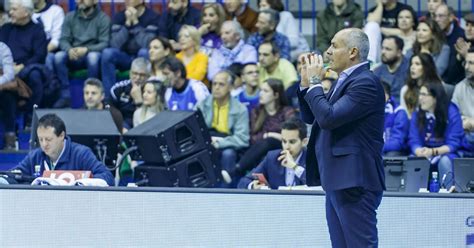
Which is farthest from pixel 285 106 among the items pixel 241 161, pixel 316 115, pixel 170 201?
pixel 316 115

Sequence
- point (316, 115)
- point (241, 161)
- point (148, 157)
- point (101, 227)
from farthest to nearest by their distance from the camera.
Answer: point (241, 161), point (148, 157), point (101, 227), point (316, 115)

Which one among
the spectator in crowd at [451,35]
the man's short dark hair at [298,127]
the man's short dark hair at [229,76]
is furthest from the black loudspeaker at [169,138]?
the spectator in crowd at [451,35]

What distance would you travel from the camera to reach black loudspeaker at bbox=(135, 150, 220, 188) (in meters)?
12.3

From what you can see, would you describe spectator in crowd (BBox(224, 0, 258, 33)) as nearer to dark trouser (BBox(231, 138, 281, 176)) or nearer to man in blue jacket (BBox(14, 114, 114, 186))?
dark trouser (BBox(231, 138, 281, 176))

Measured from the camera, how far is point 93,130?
41.2 ft

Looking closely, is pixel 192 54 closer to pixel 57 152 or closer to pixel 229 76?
pixel 229 76

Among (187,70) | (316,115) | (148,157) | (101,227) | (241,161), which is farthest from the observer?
(187,70)

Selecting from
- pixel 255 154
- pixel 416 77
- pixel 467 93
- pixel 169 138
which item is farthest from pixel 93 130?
pixel 467 93

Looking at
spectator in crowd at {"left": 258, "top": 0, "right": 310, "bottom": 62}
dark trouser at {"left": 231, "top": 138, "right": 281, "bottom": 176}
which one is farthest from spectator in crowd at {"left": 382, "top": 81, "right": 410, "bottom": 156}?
spectator in crowd at {"left": 258, "top": 0, "right": 310, "bottom": 62}

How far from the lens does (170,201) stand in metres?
9.97

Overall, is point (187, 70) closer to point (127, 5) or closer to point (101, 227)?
point (127, 5)

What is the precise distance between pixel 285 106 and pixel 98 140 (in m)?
2.69

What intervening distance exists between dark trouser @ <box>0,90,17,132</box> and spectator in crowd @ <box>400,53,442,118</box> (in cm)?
436

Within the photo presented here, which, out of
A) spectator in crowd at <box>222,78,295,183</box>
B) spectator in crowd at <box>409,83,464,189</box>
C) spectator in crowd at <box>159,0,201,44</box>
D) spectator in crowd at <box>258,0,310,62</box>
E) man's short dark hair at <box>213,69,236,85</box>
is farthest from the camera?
spectator in crowd at <box>159,0,201,44</box>
